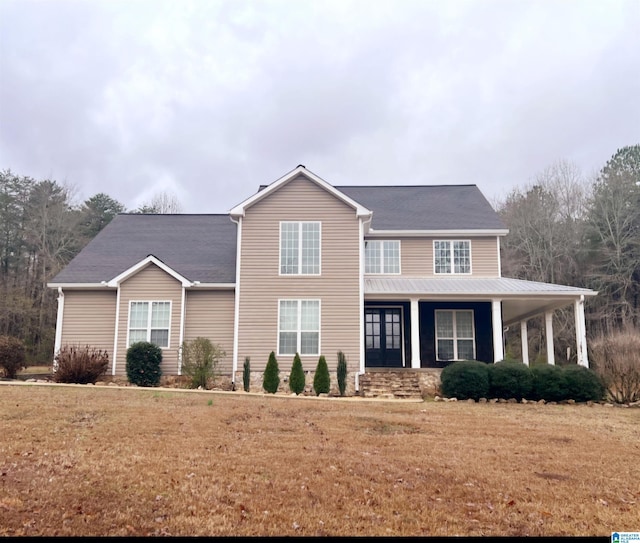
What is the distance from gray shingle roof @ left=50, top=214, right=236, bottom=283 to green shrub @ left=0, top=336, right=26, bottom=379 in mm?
2482

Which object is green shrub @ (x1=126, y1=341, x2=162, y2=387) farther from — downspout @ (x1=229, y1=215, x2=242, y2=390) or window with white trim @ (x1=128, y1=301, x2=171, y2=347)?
downspout @ (x1=229, y1=215, x2=242, y2=390)

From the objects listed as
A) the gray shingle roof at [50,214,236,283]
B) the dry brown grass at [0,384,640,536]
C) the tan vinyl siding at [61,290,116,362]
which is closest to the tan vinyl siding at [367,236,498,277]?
the gray shingle roof at [50,214,236,283]

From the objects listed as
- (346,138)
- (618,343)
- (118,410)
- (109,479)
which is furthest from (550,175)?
(109,479)

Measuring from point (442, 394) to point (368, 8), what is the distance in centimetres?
1190

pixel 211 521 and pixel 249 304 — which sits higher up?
pixel 249 304

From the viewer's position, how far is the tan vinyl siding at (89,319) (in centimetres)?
1917

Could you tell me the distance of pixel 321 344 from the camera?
1825 cm

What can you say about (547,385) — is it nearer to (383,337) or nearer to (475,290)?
(475,290)

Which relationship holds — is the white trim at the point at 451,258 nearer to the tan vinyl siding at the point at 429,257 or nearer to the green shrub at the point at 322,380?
the tan vinyl siding at the point at 429,257

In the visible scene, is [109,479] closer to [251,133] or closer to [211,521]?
[211,521]

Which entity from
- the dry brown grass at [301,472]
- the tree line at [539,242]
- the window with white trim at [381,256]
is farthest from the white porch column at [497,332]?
the tree line at [539,242]

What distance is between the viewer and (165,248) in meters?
21.8

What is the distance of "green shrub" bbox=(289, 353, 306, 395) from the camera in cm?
1697

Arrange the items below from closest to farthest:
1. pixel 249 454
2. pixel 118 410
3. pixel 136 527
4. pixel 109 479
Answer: pixel 136 527, pixel 109 479, pixel 249 454, pixel 118 410
